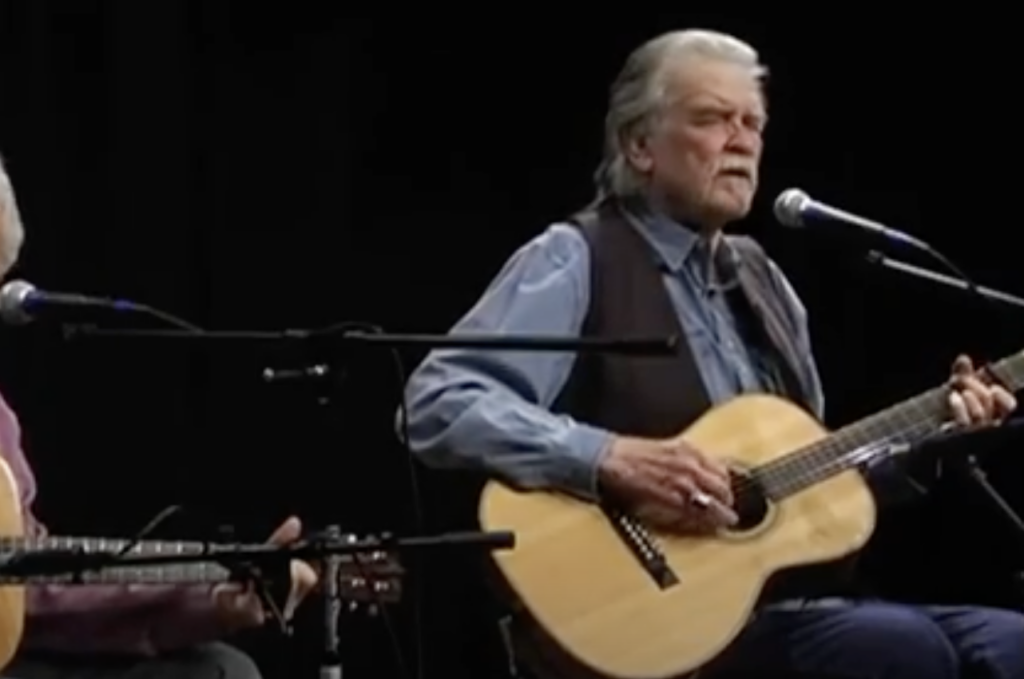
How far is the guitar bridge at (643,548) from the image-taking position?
11.1 feet

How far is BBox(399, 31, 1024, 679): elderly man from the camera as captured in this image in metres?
3.39

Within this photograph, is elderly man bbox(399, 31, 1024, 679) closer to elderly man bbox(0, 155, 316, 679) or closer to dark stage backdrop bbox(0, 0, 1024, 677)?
elderly man bbox(0, 155, 316, 679)

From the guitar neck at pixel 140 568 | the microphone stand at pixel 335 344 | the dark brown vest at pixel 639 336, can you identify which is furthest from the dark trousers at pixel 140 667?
the dark brown vest at pixel 639 336

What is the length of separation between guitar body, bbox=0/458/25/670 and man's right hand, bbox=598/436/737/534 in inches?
34.3

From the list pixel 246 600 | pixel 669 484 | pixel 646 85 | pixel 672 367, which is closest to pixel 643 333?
pixel 672 367

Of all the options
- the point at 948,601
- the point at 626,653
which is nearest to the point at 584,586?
the point at 626,653

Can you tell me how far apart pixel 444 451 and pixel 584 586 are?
0.33 m

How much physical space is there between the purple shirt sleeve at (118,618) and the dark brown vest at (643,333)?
0.75m

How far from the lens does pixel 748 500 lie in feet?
11.3

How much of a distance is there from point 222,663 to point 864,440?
3.43 feet

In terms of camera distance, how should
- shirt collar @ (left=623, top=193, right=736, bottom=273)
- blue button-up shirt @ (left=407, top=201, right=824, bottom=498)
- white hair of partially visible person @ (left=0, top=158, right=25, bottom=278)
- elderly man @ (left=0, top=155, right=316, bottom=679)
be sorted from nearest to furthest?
1. elderly man @ (left=0, top=155, right=316, bottom=679)
2. white hair of partially visible person @ (left=0, top=158, right=25, bottom=278)
3. blue button-up shirt @ (left=407, top=201, right=824, bottom=498)
4. shirt collar @ (left=623, top=193, right=736, bottom=273)

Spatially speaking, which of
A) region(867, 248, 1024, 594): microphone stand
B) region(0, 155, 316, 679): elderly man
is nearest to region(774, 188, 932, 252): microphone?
region(867, 248, 1024, 594): microphone stand

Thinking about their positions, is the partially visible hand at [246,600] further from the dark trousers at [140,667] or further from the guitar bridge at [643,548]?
the guitar bridge at [643,548]

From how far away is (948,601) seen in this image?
4688 millimetres
